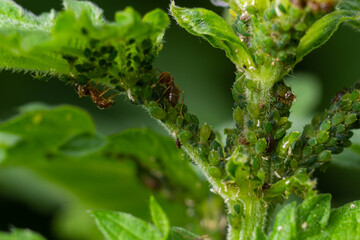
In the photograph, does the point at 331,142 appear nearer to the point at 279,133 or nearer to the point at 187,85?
the point at 279,133

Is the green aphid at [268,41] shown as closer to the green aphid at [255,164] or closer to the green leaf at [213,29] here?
the green leaf at [213,29]

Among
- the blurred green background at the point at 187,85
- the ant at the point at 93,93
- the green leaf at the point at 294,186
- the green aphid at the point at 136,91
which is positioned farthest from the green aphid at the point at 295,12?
the blurred green background at the point at 187,85

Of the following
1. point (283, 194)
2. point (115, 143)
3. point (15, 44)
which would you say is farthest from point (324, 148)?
point (115, 143)

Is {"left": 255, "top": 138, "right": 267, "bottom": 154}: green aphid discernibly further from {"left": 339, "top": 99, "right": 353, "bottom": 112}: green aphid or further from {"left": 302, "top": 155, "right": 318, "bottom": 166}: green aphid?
{"left": 339, "top": 99, "right": 353, "bottom": 112}: green aphid

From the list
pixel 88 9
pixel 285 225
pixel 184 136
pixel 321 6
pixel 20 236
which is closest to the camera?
pixel 321 6

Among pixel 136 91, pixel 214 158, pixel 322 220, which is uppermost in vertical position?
pixel 136 91

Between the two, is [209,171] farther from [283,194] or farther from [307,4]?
[307,4]

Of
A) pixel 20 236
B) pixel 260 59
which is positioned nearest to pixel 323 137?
pixel 260 59
